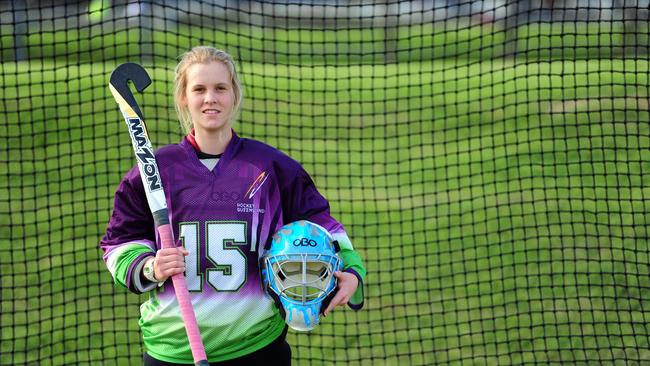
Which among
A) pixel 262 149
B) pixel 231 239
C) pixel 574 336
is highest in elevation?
pixel 262 149

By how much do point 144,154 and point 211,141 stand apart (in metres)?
0.21

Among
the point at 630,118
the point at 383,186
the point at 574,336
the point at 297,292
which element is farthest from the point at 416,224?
the point at 297,292

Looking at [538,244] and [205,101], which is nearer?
[205,101]

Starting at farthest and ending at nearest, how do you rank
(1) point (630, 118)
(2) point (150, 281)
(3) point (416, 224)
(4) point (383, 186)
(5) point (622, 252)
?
(1) point (630, 118), (4) point (383, 186), (3) point (416, 224), (5) point (622, 252), (2) point (150, 281)

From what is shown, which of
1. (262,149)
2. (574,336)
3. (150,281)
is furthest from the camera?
(574,336)

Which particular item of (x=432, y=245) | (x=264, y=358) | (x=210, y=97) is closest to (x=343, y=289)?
(x=264, y=358)

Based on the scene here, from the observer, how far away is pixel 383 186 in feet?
25.7

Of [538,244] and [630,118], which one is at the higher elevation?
[630,118]

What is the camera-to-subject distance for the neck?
273 cm

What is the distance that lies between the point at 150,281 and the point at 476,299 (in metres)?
3.44

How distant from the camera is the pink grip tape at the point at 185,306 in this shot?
8.29 ft

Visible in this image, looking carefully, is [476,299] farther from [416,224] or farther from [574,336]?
[416,224]

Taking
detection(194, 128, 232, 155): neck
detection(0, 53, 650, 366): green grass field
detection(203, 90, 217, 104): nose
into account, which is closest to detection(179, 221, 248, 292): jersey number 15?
detection(194, 128, 232, 155): neck

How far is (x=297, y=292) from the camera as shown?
275 centimetres
